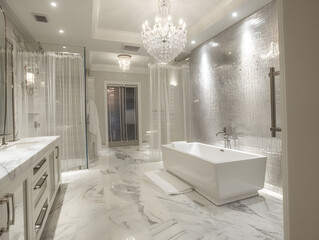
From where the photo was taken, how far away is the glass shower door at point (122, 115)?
6.17 m

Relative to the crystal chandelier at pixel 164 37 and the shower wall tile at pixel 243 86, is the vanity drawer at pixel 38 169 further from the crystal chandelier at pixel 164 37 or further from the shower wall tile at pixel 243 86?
the shower wall tile at pixel 243 86

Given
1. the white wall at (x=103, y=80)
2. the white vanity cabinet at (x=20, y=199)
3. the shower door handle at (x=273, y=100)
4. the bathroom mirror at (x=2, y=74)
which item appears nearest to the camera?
the white vanity cabinet at (x=20, y=199)

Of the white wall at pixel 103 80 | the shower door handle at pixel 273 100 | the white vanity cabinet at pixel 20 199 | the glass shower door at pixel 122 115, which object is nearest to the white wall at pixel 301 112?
the white vanity cabinet at pixel 20 199

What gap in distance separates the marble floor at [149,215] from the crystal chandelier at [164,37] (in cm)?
208

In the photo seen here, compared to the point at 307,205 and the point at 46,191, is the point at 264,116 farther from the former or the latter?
the point at 46,191

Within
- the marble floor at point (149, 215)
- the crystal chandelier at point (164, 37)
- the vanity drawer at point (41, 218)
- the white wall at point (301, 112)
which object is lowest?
the marble floor at point (149, 215)

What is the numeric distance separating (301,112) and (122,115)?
19.4ft

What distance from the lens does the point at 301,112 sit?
2.54ft

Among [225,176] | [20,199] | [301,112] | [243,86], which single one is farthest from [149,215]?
[243,86]

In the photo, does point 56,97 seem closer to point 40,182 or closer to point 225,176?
point 40,182

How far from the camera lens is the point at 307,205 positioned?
77 centimetres

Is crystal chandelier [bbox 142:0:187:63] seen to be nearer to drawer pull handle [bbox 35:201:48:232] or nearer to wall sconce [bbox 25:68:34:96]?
wall sconce [bbox 25:68:34:96]

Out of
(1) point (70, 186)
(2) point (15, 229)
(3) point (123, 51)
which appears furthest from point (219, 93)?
(2) point (15, 229)

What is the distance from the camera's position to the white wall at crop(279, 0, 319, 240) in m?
0.73
